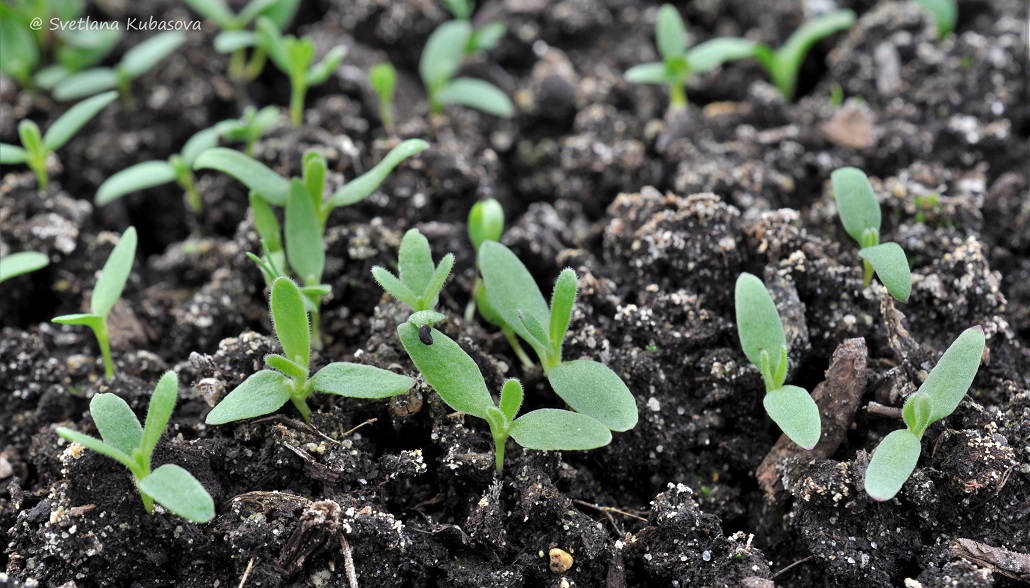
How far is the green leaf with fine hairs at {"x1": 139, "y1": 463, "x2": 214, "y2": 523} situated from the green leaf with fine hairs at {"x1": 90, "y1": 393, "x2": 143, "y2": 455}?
0.28ft

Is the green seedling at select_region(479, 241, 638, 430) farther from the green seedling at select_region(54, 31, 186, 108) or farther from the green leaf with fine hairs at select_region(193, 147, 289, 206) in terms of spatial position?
the green seedling at select_region(54, 31, 186, 108)

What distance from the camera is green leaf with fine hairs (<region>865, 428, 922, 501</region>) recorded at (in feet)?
4.66

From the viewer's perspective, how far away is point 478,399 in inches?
60.1

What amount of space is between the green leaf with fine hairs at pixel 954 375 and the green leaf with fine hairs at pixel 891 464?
0.06 metres

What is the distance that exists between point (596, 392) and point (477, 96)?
114cm

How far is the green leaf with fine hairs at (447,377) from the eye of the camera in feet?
4.99

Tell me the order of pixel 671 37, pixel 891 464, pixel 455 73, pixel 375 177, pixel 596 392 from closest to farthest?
pixel 891 464 < pixel 596 392 < pixel 375 177 < pixel 671 37 < pixel 455 73

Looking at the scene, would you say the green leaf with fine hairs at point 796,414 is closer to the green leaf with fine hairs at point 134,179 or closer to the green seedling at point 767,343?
the green seedling at point 767,343

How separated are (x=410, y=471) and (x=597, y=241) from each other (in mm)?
856

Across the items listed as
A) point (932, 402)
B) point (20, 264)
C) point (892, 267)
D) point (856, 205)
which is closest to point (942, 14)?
point (856, 205)

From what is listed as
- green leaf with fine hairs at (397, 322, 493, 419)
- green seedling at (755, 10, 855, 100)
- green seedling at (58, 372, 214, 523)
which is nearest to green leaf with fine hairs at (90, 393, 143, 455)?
green seedling at (58, 372, 214, 523)

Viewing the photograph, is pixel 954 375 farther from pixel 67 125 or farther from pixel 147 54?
pixel 147 54

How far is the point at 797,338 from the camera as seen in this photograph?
1.75 meters

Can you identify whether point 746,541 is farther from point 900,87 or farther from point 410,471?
point 900,87
